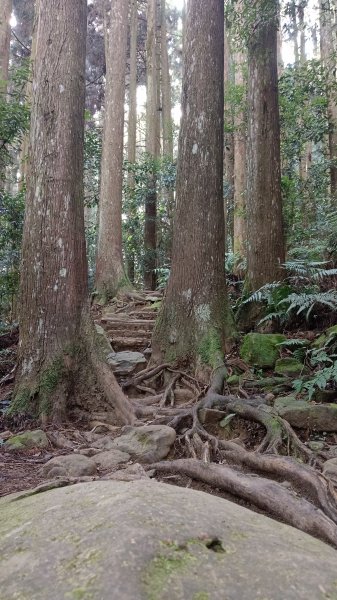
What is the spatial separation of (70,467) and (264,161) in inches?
211

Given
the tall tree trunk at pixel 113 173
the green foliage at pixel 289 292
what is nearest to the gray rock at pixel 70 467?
the green foliage at pixel 289 292

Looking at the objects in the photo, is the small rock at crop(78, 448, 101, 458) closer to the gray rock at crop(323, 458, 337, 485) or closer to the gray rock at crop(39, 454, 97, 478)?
the gray rock at crop(39, 454, 97, 478)

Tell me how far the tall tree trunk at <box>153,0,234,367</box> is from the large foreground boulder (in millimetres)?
3582

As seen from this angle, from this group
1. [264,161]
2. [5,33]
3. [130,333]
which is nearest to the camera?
[264,161]

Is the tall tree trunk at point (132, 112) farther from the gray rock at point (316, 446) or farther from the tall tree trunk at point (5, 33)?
the gray rock at point (316, 446)

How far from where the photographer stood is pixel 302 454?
3422 millimetres


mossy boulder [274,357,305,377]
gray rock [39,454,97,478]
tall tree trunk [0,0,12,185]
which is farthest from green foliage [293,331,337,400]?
tall tree trunk [0,0,12,185]

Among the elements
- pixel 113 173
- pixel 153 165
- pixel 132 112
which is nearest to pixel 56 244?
pixel 113 173

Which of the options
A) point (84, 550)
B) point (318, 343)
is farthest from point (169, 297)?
point (84, 550)

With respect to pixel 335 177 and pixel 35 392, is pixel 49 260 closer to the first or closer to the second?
pixel 35 392

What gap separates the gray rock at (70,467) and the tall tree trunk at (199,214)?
2.37 m

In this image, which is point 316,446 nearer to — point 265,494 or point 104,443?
point 265,494

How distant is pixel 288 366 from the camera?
5270 millimetres

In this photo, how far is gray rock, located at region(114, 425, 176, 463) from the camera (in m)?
3.59
